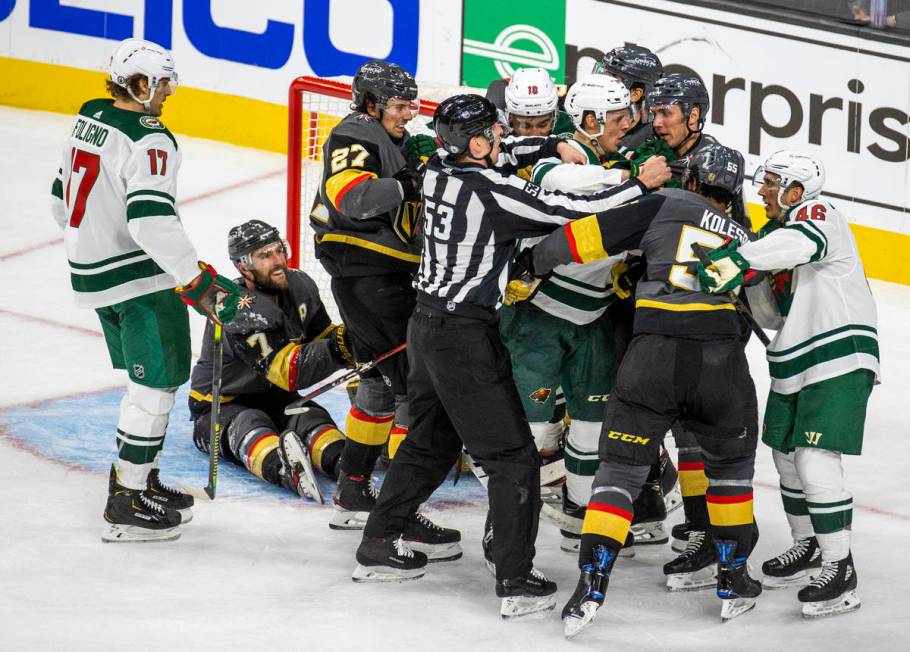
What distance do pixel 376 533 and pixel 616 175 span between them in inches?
48.7

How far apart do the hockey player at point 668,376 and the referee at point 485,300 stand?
96 mm

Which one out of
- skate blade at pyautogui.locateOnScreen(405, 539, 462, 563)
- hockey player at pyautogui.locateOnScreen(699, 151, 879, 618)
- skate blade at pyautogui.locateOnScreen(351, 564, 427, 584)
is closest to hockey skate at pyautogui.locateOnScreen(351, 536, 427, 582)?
skate blade at pyautogui.locateOnScreen(351, 564, 427, 584)

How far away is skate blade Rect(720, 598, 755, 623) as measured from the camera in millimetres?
4227

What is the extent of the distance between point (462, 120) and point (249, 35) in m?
5.30

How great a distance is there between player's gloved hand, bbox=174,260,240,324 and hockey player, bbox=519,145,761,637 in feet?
3.42

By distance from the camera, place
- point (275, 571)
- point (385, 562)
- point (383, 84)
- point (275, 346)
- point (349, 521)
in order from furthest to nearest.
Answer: point (275, 346)
point (349, 521)
point (383, 84)
point (275, 571)
point (385, 562)

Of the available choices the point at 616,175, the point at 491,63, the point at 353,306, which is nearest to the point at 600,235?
the point at 616,175

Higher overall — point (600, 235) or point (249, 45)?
A: point (249, 45)

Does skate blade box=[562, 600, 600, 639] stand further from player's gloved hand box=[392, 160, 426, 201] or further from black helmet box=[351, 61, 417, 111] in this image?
black helmet box=[351, 61, 417, 111]

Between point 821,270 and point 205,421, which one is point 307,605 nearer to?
point 205,421

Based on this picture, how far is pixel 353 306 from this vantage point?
488 centimetres

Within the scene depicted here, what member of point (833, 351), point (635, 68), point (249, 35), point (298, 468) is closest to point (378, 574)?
point (298, 468)

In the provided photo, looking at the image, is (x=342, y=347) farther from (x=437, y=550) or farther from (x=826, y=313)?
(x=826, y=313)

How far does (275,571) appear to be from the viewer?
457 centimetres
